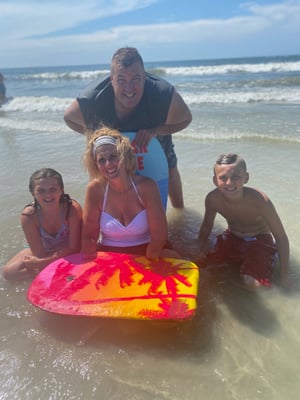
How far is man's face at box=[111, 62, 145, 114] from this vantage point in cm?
282

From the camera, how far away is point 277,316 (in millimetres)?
2381

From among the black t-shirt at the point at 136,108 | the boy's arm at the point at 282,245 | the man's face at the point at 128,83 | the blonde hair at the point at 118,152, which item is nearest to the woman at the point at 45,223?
the blonde hair at the point at 118,152

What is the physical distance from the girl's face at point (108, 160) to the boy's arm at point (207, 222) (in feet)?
2.83

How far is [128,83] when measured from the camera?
2865 millimetres

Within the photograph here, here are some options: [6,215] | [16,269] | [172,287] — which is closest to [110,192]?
[172,287]

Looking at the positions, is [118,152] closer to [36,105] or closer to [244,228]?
[244,228]

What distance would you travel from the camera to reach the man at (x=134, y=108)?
2951 mm

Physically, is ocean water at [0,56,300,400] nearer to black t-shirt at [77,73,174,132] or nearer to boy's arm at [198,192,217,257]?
boy's arm at [198,192,217,257]

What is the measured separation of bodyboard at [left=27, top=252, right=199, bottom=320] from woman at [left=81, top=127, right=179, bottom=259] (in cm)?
12

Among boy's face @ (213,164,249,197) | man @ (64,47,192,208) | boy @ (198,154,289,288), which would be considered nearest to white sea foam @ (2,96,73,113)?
man @ (64,47,192,208)

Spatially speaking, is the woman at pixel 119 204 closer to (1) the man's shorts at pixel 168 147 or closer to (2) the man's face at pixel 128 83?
(2) the man's face at pixel 128 83

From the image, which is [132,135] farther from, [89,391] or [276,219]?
[89,391]

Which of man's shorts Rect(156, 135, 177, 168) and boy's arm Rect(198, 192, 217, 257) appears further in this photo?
man's shorts Rect(156, 135, 177, 168)

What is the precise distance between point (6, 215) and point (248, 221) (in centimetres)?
267
